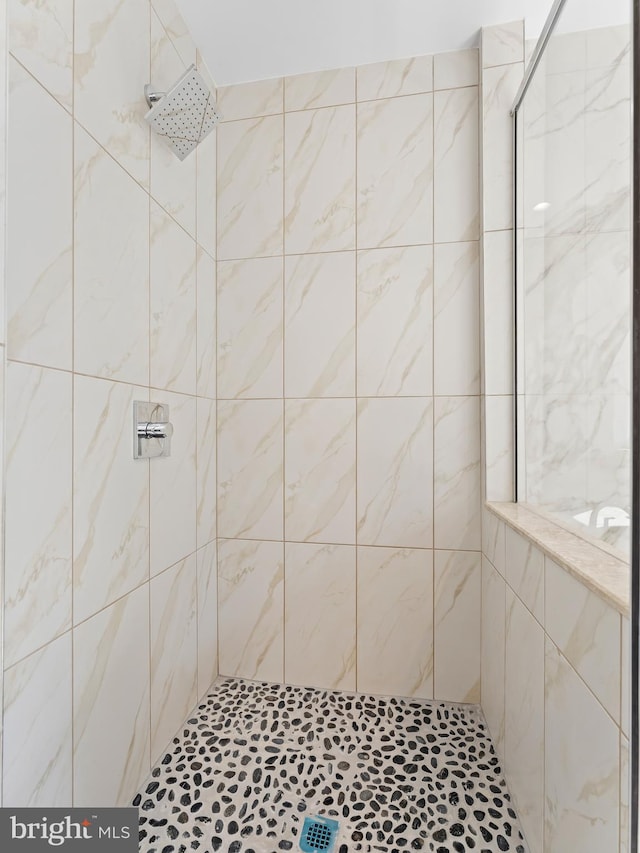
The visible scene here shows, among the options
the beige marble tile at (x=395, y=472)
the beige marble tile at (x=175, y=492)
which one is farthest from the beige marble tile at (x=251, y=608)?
the beige marble tile at (x=395, y=472)

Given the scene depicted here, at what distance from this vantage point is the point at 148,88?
1.19 m

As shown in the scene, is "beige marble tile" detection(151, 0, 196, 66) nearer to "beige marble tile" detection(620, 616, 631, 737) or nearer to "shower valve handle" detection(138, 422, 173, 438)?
"shower valve handle" detection(138, 422, 173, 438)

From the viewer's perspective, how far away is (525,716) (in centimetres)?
106

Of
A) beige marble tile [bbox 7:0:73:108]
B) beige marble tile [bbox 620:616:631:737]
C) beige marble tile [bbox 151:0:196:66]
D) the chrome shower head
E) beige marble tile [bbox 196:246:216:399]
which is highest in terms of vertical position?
beige marble tile [bbox 151:0:196:66]

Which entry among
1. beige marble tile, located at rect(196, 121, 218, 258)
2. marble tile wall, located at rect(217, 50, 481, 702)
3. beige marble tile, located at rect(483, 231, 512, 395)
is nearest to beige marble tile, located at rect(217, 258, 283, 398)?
marble tile wall, located at rect(217, 50, 481, 702)

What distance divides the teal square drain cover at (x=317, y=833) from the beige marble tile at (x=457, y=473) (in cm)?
78

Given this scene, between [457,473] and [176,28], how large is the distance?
5.12 feet

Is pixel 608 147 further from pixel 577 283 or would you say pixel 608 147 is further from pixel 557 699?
pixel 557 699

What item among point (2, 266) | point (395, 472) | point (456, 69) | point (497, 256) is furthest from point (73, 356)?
point (456, 69)

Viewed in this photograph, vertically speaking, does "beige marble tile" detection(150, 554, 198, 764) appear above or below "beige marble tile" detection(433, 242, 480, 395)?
below

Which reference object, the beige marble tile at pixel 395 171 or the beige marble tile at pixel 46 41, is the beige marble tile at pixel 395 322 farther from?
the beige marble tile at pixel 46 41

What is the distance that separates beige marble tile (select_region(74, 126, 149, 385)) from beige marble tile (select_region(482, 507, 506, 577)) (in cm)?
102

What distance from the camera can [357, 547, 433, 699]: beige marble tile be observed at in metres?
1.55

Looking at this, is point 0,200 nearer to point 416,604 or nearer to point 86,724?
point 86,724
